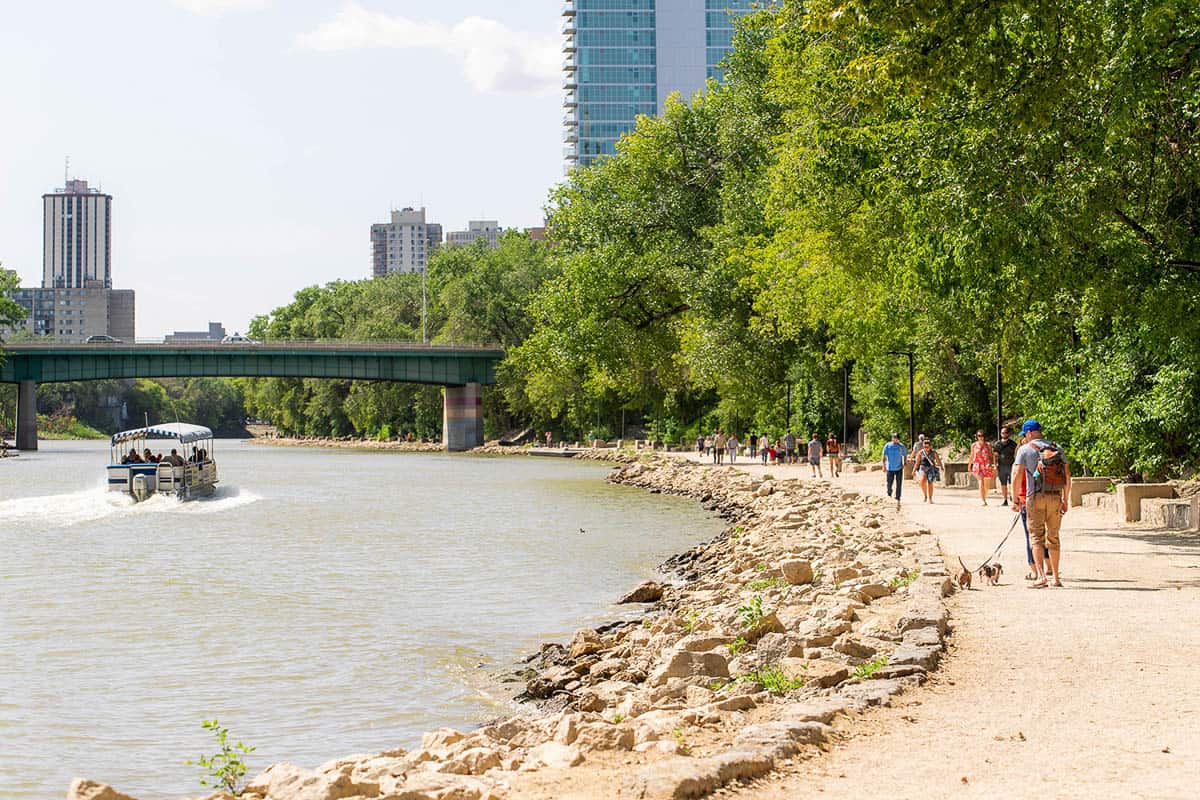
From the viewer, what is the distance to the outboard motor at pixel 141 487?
151 feet

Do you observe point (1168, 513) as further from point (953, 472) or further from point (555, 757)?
point (555, 757)

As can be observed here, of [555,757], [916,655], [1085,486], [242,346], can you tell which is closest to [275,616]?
[916,655]

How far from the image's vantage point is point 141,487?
46.2 metres

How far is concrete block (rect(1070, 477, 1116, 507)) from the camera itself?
27.2 m

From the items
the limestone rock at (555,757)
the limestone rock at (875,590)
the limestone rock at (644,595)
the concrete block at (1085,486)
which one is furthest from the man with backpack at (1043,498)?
the concrete block at (1085,486)

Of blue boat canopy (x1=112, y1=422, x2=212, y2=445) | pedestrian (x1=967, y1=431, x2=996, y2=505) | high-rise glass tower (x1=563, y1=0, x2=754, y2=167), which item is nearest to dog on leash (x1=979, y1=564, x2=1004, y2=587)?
pedestrian (x1=967, y1=431, x2=996, y2=505)

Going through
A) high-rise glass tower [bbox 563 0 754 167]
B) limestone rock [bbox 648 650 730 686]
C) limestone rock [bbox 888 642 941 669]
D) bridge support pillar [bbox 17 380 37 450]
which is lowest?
limestone rock [bbox 648 650 730 686]

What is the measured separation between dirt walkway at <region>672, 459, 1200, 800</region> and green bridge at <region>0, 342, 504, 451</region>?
82.6 metres

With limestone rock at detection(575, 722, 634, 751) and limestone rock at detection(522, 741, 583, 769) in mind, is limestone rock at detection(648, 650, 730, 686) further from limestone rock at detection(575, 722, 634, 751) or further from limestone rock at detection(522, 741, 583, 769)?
limestone rock at detection(522, 741, 583, 769)

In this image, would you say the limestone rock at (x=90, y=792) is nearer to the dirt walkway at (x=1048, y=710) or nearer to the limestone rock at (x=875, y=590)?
the dirt walkway at (x=1048, y=710)

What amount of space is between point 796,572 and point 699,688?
23.9 feet

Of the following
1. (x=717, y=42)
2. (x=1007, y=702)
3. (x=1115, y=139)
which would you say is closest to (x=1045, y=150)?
(x=1115, y=139)

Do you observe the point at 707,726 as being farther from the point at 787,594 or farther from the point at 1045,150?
the point at 1045,150

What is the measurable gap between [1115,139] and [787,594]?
737 centimetres
